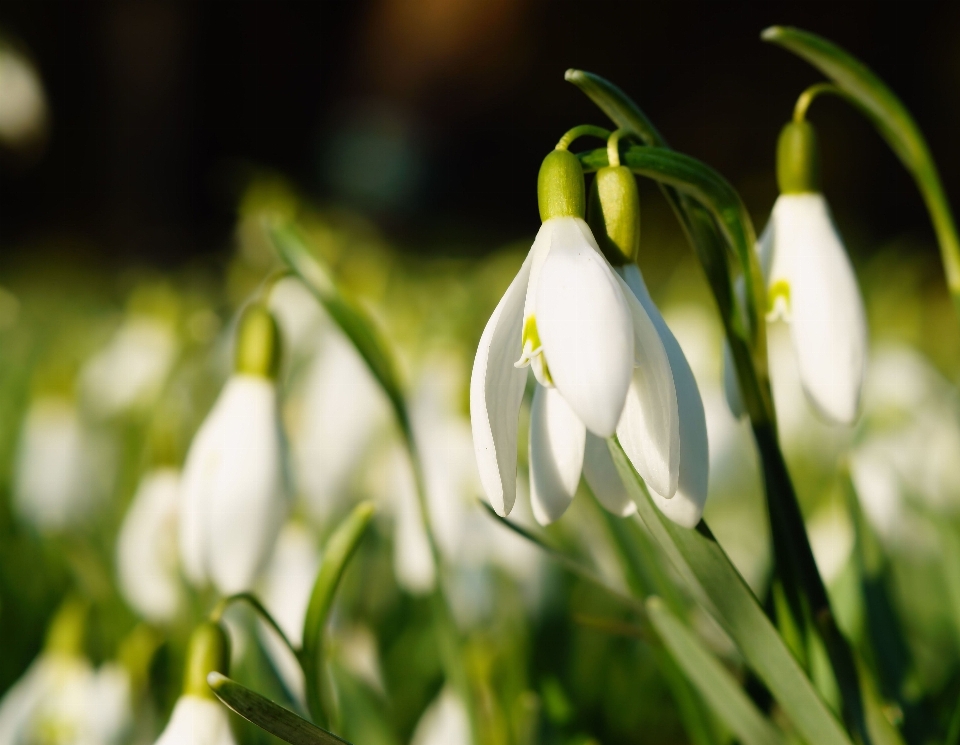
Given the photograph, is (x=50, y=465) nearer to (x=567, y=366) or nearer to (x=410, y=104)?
(x=567, y=366)

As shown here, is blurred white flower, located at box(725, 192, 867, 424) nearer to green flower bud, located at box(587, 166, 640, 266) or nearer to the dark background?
green flower bud, located at box(587, 166, 640, 266)

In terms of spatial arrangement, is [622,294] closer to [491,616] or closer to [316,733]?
[316,733]

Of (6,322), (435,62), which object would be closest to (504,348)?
(6,322)

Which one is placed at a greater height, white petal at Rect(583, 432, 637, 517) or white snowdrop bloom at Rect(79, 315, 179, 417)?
white petal at Rect(583, 432, 637, 517)

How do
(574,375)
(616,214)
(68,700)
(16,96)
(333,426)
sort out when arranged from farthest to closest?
(16,96) → (333,426) → (68,700) → (616,214) → (574,375)

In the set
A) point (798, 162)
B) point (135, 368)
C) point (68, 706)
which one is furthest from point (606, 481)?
point (135, 368)

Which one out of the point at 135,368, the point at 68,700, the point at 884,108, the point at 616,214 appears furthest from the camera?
the point at 135,368

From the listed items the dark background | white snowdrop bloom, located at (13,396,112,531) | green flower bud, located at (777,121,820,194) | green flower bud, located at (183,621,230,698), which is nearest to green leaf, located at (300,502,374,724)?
green flower bud, located at (183,621,230,698)
